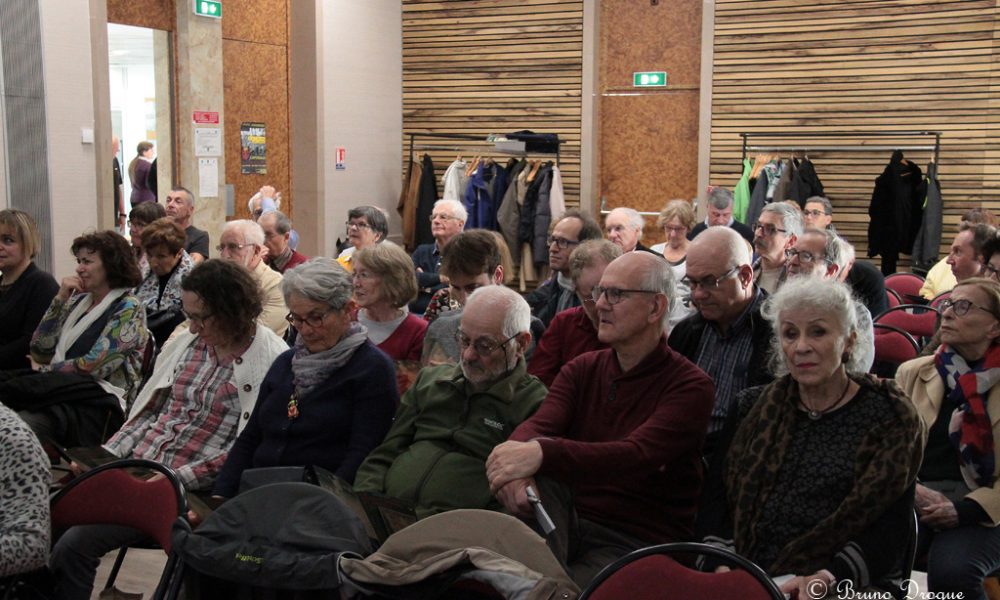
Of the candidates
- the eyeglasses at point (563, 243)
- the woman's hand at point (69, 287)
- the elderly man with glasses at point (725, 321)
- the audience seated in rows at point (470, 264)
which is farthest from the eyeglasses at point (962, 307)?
the woman's hand at point (69, 287)

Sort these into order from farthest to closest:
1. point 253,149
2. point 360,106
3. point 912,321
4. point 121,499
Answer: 1. point 360,106
2. point 253,149
3. point 912,321
4. point 121,499

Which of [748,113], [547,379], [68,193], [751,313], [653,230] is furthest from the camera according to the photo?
[653,230]

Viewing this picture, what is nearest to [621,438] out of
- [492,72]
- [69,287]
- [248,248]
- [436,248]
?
[69,287]

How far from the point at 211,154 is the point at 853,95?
233 inches

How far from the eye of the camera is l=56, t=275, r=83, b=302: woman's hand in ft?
15.4

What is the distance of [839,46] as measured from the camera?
368 inches

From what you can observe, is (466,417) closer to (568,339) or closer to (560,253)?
(568,339)

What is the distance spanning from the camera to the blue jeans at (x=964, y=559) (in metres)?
2.86

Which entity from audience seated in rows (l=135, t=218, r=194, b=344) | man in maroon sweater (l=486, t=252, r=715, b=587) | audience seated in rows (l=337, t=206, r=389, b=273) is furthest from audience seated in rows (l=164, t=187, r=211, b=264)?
man in maroon sweater (l=486, t=252, r=715, b=587)

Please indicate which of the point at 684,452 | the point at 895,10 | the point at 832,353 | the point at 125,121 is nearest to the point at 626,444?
the point at 684,452

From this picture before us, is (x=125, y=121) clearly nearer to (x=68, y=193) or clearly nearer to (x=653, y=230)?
(x=68, y=193)

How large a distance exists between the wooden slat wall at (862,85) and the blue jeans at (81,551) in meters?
7.76

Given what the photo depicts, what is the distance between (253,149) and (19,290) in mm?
4773

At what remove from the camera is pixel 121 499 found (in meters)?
2.80
